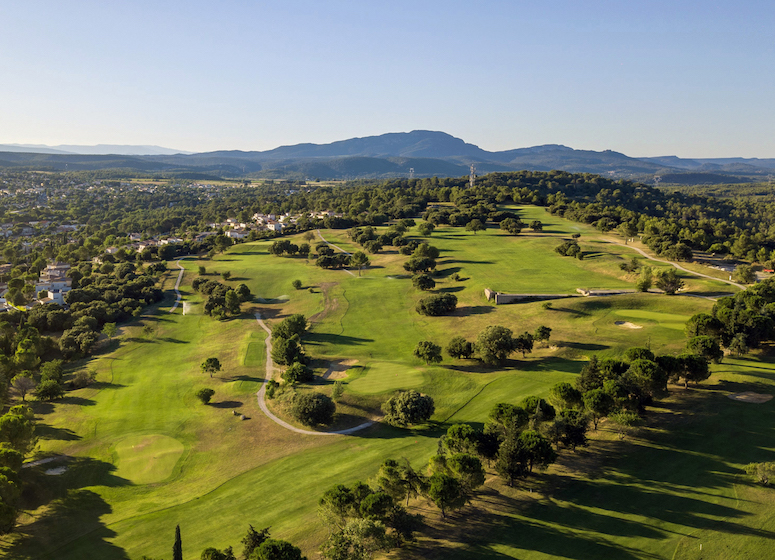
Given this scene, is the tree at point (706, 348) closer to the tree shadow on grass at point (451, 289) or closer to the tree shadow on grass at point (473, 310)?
the tree shadow on grass at point (473, 310)

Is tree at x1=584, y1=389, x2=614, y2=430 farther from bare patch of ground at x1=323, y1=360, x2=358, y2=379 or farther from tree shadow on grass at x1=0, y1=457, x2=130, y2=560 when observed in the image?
tree shadow on grass at x1=0, y1=457, x2=130, y2=560

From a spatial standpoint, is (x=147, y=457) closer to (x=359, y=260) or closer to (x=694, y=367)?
(x=694, y=367)

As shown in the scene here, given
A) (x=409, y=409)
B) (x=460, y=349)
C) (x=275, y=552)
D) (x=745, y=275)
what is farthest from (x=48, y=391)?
(x=745, y=275)

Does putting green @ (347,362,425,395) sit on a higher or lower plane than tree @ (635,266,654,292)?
lower

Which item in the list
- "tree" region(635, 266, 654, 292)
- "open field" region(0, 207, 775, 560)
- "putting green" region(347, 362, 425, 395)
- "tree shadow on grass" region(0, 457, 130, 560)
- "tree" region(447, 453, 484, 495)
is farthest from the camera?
"tree" region(635, 266, 654, 292)

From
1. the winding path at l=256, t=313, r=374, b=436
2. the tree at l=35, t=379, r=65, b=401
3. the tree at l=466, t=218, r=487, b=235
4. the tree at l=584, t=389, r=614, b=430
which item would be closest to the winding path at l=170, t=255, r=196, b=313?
the winding path at l=256, t=313, r=374, b=436

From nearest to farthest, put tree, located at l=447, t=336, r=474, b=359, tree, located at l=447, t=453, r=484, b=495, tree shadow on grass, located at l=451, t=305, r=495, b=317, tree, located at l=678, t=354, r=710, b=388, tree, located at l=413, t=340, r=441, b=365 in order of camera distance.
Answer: tree, located at l=447, t=453, r=484, b=495 → tree, located at l=678, t=354, r=710, b=388 → tree, located at l=413, t=340, r=441, b=365 → tree, located at l=447, t=336, r=474, b=359 → tree shadow on grass, located at l=451, t=305, r=495, b=317

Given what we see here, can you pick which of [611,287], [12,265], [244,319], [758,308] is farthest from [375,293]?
[12,265]

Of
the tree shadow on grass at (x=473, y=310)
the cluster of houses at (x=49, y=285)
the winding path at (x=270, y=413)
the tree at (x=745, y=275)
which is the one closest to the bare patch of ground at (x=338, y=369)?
the winding path at (x=270, y=413)
